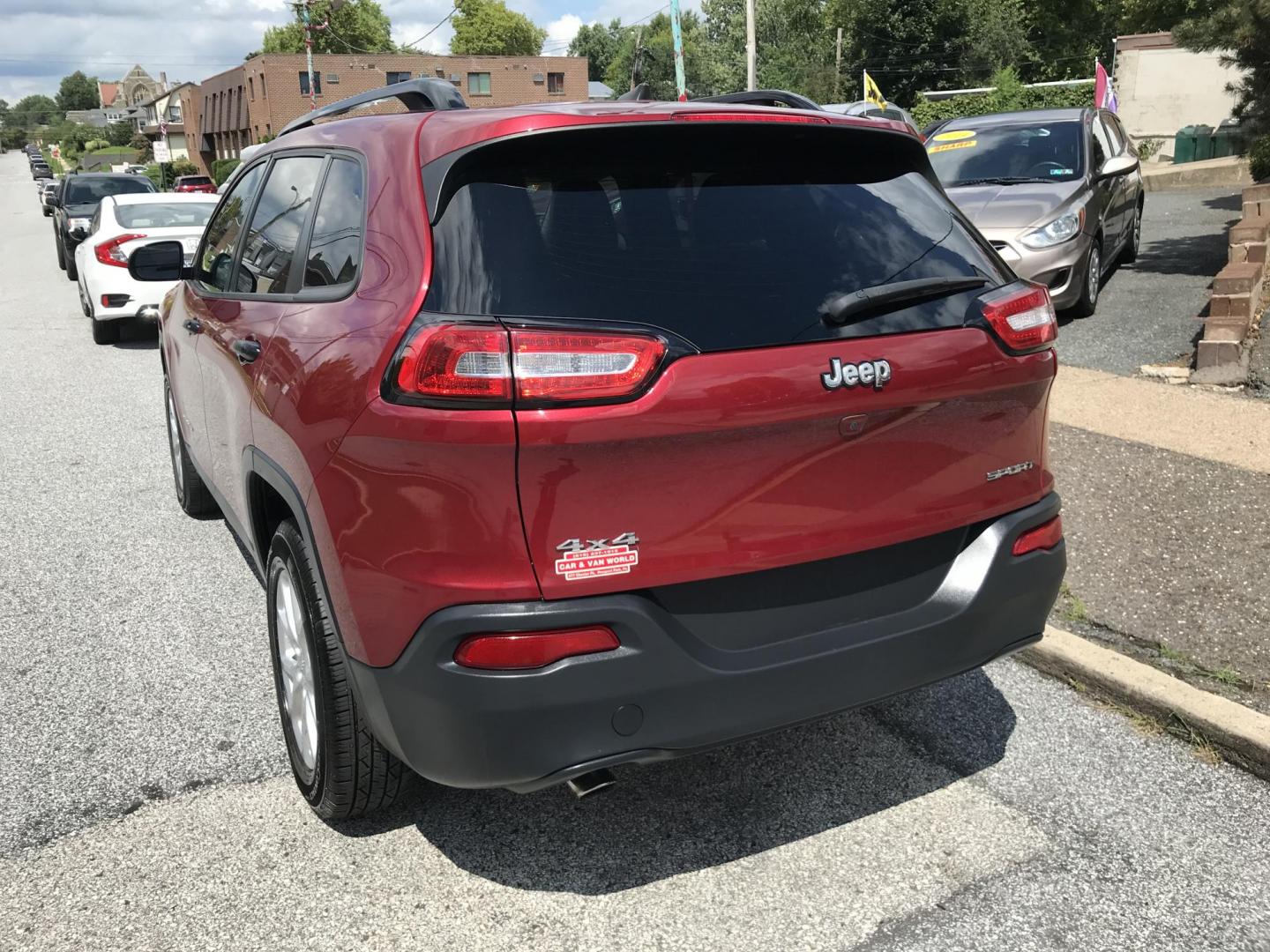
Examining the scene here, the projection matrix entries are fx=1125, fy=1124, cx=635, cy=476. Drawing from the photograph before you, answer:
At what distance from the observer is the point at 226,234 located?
14.6 ft

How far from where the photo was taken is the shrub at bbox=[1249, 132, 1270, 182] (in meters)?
10.4

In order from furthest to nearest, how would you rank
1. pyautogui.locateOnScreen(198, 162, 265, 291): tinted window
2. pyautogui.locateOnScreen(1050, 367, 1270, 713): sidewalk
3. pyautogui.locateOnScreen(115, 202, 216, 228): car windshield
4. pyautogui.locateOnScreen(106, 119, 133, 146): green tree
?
pyautogui.locateOnScreen(106, 119, 133, 146): green tree, pyautogui.locateOnScreen(115, 202, 216, 228): car windshield, pyautogui.locateOnScreen(198, 162, 265, 291): tinted window, pyautogui.locateOnScreen(1050, 367, 1270, 713): sidewalk

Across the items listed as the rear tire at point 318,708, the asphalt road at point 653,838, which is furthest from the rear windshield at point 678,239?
the asphalt road at point 653,838

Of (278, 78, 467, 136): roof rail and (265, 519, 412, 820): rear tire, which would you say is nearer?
(265, 519, 412, 820): rear tire

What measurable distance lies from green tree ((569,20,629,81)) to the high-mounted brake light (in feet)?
498

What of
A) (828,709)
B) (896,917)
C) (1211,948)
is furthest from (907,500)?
(1211,948)

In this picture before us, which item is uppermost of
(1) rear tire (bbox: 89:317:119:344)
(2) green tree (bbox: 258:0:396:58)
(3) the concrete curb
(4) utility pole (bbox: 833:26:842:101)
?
(2) green tree (bbox: 258:0:396:58)

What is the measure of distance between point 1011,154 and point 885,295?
9047 mm

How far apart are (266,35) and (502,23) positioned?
25.4 meters

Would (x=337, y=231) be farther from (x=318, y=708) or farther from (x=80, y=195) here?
(x=80, y=195)

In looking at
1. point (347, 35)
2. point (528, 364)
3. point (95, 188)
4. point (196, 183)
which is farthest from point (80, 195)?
point (347, 35)

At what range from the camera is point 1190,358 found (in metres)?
8.01

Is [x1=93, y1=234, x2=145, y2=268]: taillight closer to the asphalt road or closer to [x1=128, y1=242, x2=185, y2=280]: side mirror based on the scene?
[x1=128, y1=242, x2=185, y2=280]: side mirror

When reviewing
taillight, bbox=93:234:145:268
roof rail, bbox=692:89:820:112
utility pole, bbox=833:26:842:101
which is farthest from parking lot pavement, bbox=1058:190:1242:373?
utility pole, bbox=833:26:842:101
